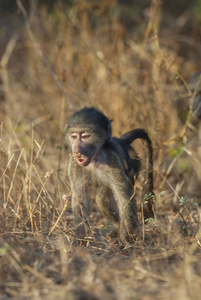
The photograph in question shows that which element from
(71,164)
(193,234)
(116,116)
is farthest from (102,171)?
(116,116)

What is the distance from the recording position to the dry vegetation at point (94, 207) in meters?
2.67

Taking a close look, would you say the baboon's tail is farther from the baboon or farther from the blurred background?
the blurred background

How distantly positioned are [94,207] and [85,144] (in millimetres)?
1376

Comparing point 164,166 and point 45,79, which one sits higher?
point 45,79

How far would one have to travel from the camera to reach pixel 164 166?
517cm

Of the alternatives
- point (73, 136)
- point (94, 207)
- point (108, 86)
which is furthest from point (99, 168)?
point (108, 86)

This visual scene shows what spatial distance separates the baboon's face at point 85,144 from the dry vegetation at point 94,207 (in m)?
0.34

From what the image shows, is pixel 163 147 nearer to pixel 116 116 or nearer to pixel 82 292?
pixel 116 116

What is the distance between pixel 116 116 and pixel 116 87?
744 millimetres

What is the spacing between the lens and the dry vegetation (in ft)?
8.77

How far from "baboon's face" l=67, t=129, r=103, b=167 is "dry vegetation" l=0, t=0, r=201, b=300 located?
34cm

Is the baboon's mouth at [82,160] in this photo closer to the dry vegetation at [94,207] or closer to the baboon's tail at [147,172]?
the dry vegetation at [94,207]

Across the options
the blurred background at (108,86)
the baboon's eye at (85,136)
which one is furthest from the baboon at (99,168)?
the blurred background at (108,86)

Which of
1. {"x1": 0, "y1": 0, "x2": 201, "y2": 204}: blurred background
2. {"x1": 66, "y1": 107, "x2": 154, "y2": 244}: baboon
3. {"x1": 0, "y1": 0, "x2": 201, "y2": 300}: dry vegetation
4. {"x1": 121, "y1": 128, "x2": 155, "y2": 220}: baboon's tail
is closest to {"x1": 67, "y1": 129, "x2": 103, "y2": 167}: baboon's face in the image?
{"x1": 66, "y1": 107, "x2": 154, "y2": 244}: baboon
